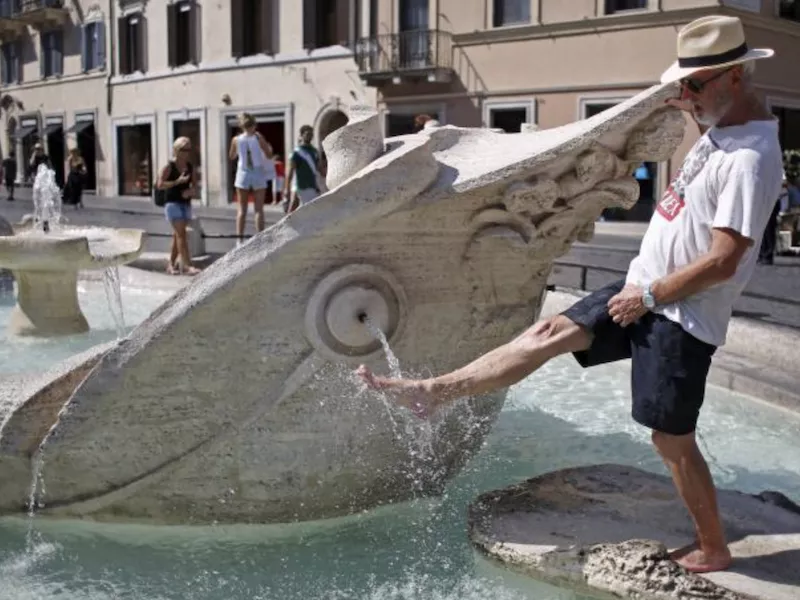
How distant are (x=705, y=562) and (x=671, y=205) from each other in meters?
0.88

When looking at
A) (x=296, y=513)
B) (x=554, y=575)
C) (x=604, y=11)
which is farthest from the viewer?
(x=604, y=11)

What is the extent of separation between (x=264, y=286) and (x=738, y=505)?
59.0 inches

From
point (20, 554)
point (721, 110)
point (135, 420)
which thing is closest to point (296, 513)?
point (135, 420)

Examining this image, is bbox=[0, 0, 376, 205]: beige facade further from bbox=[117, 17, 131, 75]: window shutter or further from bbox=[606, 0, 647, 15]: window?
bbox=[606, 0, 647, 15]: window

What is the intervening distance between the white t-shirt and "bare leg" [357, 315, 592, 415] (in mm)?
217

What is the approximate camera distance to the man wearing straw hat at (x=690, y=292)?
2.39 metres

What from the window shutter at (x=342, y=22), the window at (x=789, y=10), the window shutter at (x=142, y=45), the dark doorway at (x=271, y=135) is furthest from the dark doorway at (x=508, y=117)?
the window shutter at (x=142, y=45)

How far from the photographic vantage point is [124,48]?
31672 millimetres

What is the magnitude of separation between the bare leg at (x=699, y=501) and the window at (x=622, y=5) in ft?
58.9

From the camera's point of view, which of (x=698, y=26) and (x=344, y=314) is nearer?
(x=698, y=26)

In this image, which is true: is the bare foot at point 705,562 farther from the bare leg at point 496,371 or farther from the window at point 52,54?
the window at point 52,54

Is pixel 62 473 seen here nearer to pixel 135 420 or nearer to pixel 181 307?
pixel 135 420

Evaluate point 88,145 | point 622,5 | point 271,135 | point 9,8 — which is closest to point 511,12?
point 622,5

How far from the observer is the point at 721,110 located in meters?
2.50
